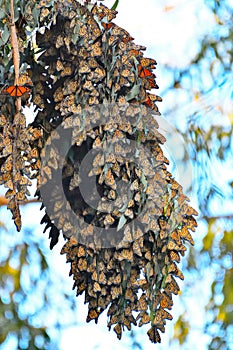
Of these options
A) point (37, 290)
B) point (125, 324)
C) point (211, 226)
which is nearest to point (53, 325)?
point (37, 290)

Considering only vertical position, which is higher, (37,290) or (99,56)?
(37,290)

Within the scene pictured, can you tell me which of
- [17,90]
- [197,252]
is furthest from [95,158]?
[197,252]

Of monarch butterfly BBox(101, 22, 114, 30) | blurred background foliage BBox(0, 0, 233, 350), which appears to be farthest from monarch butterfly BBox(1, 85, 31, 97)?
→ blurred background foliage BBox(0, 0, 233, 350)

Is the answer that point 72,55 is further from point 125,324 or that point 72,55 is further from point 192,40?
point 192,40

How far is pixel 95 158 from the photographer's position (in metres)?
0.82

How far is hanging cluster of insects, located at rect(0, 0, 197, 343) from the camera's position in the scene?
2.68ft

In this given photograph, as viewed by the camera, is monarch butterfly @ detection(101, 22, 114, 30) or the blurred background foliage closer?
monarch butterfly @ detection(101, 22, 114, 30)

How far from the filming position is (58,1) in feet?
2.83

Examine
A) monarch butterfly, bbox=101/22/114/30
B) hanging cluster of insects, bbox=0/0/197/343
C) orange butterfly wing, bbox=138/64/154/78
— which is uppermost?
monarch butterfly, bbox=101/22/114/30

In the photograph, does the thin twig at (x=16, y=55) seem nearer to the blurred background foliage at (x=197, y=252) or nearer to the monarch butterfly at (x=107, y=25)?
the monarch butterfly at (x=107, y=25)

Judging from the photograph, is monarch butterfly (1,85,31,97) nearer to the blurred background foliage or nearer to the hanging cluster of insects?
the hanging cluster of insects

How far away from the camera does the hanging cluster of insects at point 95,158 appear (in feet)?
2.68

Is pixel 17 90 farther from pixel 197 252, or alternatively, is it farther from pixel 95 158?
pixel 197 252

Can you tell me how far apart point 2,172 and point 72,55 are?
0.14 meters
